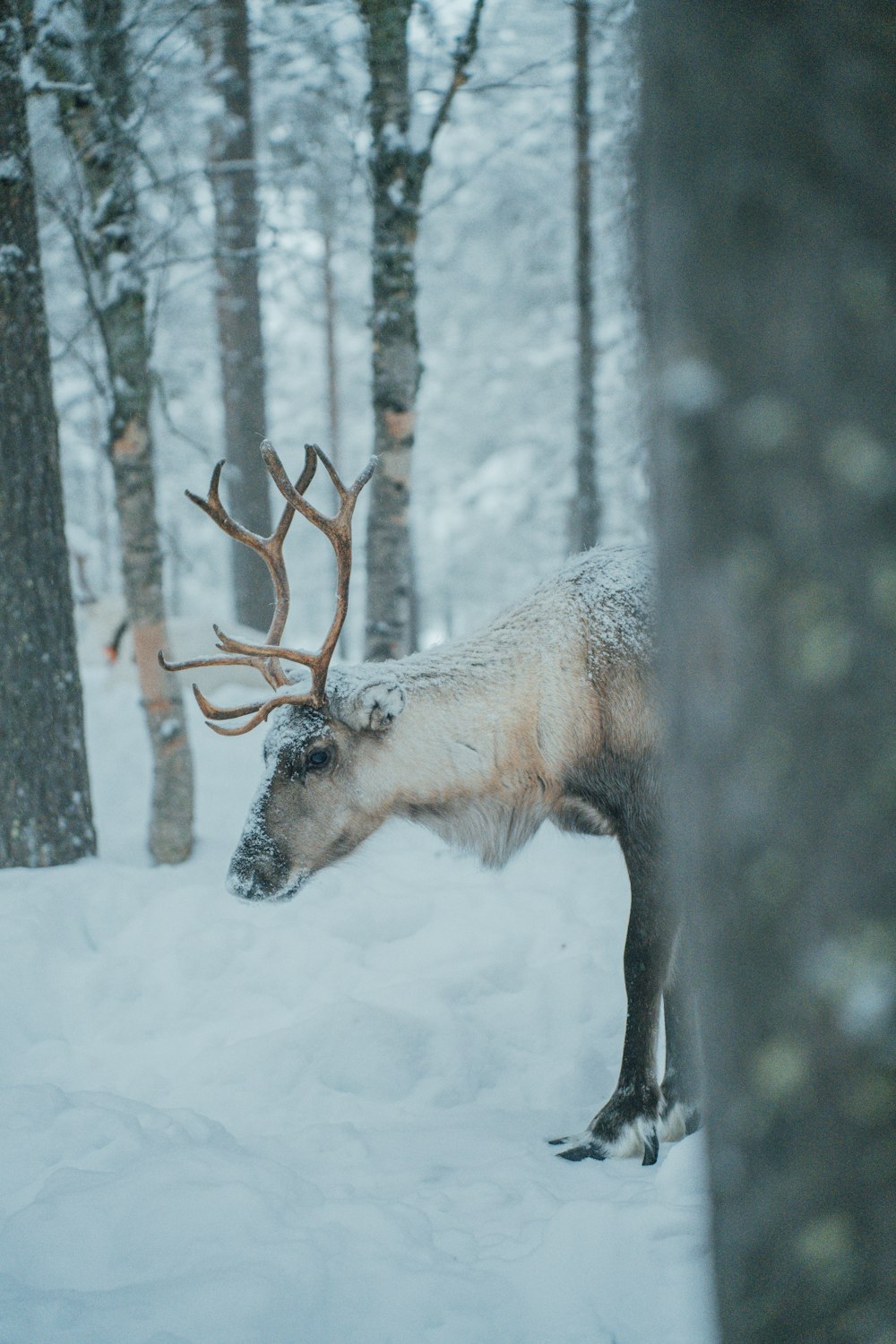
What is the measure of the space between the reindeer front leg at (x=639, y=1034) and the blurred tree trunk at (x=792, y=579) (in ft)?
7.46

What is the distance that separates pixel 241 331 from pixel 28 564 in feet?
19.7

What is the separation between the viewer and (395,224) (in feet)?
17.8

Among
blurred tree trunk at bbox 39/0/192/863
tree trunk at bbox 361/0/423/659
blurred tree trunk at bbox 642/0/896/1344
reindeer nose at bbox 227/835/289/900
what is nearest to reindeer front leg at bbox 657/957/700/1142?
reindeer nose at bbox 227/835/289/900

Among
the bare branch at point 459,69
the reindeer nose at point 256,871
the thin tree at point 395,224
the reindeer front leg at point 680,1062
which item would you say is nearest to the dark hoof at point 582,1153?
the reindeer front leg at point 680,1062

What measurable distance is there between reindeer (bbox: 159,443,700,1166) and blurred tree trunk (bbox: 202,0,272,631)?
19.1 ft

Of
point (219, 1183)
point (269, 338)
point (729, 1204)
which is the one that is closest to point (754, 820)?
point (729, 1204)

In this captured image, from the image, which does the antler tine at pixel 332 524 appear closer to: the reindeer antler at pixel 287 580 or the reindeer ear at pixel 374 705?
the reindeer antler at pixel 287 580

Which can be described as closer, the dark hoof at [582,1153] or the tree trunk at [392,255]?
the dark hoof at [582,1153]

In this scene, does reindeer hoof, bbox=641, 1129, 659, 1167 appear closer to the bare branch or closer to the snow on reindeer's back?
the snow on reindeer's back

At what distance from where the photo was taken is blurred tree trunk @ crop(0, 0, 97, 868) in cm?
427

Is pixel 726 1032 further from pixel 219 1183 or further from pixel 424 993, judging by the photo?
pixel 424 993

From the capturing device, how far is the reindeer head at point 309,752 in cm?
327

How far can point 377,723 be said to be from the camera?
3287 mm

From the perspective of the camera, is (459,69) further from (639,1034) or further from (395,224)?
(639,1034)
